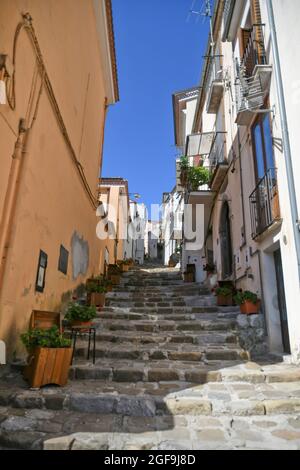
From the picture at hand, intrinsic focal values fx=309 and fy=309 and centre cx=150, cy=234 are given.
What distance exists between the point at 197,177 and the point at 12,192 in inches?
326

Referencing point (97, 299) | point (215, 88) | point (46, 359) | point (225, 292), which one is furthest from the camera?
point (215, 88)

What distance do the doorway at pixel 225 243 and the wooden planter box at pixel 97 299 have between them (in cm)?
387

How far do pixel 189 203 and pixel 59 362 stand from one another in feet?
28.3

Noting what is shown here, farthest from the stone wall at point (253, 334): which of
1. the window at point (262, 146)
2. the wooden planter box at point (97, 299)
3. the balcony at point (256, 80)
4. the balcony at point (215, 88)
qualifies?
the balcony at point (215, 88)

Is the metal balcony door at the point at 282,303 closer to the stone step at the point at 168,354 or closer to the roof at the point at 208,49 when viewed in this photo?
the stone step at the point at 168,354

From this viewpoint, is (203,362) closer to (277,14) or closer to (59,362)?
(59,362)

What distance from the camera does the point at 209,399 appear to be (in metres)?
3.58

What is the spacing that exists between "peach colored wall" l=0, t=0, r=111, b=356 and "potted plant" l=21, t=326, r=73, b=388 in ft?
1.59

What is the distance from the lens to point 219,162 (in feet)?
31.6

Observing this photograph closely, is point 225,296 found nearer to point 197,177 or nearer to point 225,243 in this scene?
point 225,243

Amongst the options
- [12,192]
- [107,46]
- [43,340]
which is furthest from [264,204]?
[107,46]

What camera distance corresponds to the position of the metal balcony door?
5.61 m

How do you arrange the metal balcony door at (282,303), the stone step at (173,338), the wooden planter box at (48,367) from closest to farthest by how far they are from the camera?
1. the wooden planter box at (48,367)
2. the metal balcony door at (282,303)
3. the stone step at (173,338)

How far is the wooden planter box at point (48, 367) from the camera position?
385 cm
